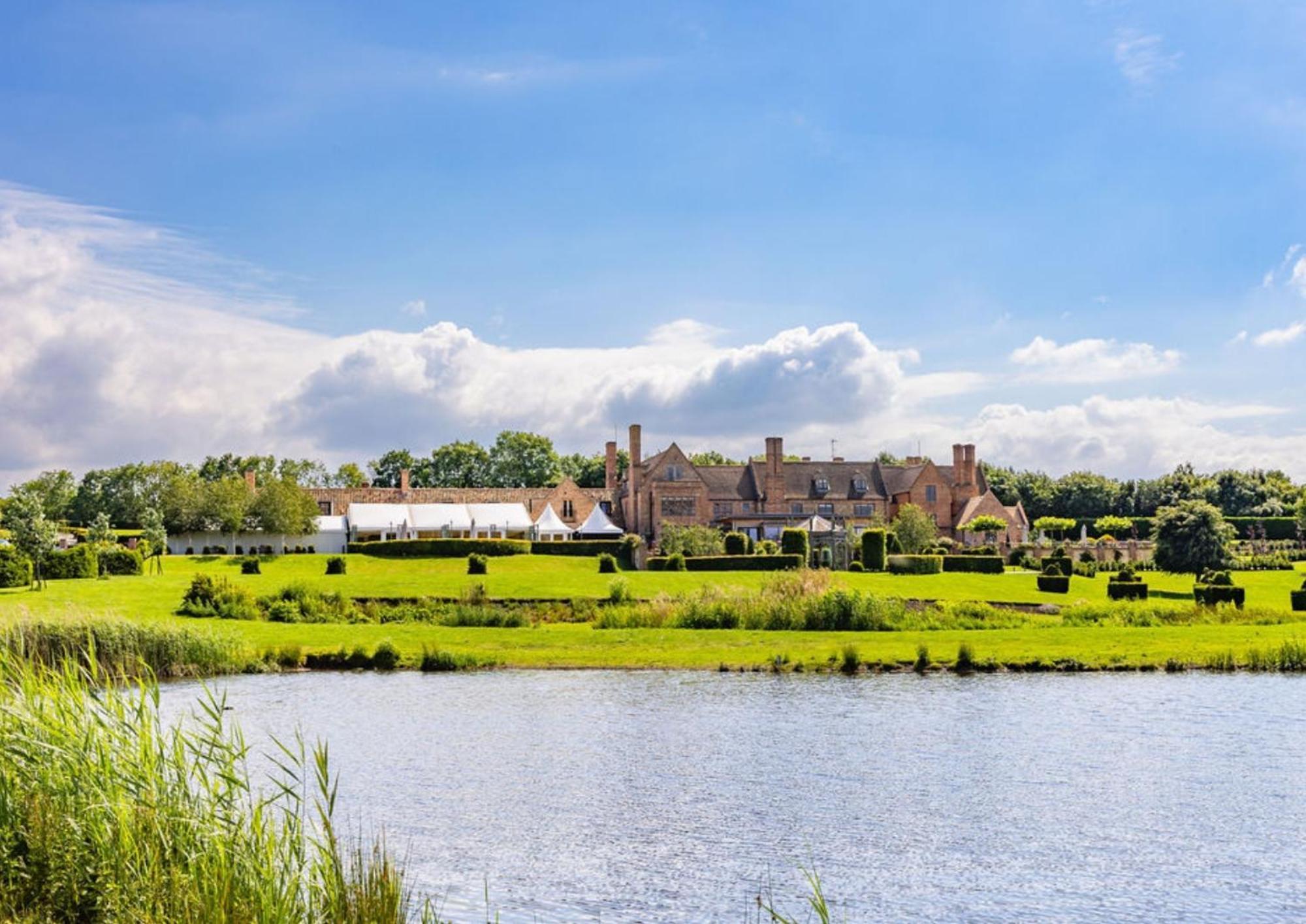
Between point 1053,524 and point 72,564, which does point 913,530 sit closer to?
point 1053,524

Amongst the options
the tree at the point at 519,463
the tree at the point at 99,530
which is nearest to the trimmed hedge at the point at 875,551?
the tree at the point at 99,530

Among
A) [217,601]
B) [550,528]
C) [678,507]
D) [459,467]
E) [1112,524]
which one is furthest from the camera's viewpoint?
[459,467]

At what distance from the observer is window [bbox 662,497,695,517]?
7806 cm

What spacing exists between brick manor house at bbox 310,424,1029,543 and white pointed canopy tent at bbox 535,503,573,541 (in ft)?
20.7

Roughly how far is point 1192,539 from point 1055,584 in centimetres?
738

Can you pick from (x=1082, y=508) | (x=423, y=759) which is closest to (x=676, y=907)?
(x=423, y=759)

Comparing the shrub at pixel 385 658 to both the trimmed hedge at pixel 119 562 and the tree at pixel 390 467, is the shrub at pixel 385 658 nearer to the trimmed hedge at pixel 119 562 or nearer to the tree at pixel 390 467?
the trimmed hedge at pixel 119 562

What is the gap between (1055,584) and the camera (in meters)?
45.2

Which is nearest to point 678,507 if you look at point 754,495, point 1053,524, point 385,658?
point 754,495

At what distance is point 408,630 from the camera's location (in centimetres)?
3338

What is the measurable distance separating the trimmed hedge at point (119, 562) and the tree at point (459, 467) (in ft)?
198

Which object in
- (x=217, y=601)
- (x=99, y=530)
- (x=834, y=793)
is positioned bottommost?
(x=834, y=793)

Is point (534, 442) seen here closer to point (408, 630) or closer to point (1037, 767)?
point (408, 630)

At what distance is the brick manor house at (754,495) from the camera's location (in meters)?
78.6
